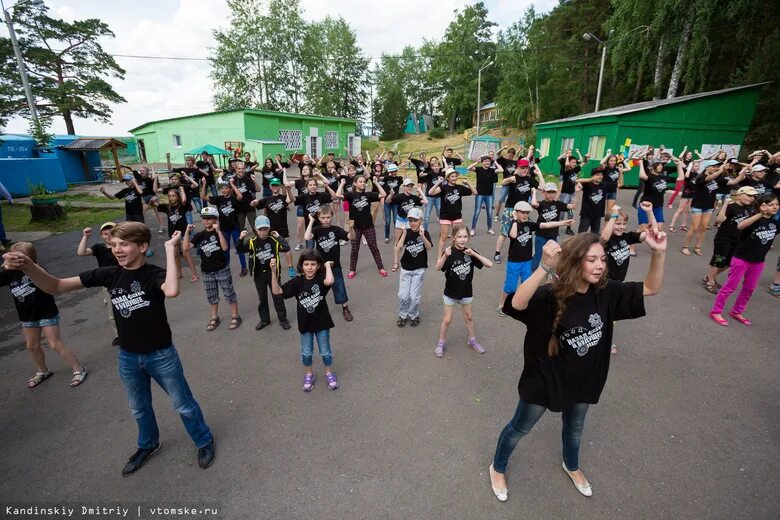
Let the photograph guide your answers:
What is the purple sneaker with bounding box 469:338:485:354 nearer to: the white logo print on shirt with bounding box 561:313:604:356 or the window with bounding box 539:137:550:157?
the white logo print on shirt with bounding box 561:313:604:356

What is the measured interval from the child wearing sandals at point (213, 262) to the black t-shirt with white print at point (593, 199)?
7.63 metres

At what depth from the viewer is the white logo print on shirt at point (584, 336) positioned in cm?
247

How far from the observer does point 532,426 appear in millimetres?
2881

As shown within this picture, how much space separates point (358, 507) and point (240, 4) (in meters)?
52.2

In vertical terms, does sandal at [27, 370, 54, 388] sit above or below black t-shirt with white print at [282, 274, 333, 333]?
below

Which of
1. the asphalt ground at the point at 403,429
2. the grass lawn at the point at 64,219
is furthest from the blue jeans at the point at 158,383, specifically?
the grass lawn at the point at 64,219

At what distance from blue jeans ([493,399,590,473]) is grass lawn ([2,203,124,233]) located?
1494 cm

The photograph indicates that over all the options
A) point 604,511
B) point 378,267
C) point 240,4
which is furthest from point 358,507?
point 240,4

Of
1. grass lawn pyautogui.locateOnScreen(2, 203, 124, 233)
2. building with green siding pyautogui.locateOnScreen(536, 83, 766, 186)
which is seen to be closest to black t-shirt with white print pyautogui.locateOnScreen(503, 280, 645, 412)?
grass lawn pyautogui.locateOnScreen(2, 203, 124, 233)

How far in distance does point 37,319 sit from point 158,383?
94.0 inches

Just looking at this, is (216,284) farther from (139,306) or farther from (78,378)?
(139,306)

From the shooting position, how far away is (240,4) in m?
41.6

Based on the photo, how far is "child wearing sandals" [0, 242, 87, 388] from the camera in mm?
4094

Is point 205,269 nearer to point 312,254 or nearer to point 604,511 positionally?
point 312,254
